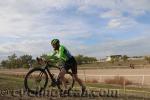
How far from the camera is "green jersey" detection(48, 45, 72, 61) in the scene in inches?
498

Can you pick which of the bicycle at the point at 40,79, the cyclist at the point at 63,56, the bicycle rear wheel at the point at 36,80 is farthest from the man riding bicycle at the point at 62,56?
the bicycle rear wheel at the point at 36,80

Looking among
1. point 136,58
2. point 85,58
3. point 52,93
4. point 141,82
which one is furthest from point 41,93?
point 85,58

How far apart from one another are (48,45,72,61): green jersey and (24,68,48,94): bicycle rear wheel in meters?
0.62

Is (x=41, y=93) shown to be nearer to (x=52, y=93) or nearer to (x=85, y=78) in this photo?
(x=52, y=93)

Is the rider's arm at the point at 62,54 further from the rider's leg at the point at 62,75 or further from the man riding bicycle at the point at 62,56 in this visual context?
the rider's leg at the point at 62,75

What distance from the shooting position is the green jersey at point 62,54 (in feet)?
41.5

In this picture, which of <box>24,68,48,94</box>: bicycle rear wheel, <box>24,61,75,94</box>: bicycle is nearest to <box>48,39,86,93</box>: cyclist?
<box>24,61,75,94</box>: bicycle

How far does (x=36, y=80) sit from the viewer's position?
1273cm

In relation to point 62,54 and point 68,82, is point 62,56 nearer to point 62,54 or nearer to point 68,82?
point 62,54

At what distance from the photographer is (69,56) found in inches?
507

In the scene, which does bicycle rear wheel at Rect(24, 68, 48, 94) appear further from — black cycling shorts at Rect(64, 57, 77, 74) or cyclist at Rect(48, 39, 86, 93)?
black cycling shorts at Rect(64, 57, 77, 74)

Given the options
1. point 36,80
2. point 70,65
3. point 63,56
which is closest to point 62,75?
point 70,65

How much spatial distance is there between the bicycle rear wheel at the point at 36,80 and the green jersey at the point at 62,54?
62 centimetres

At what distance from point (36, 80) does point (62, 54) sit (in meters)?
1.19
